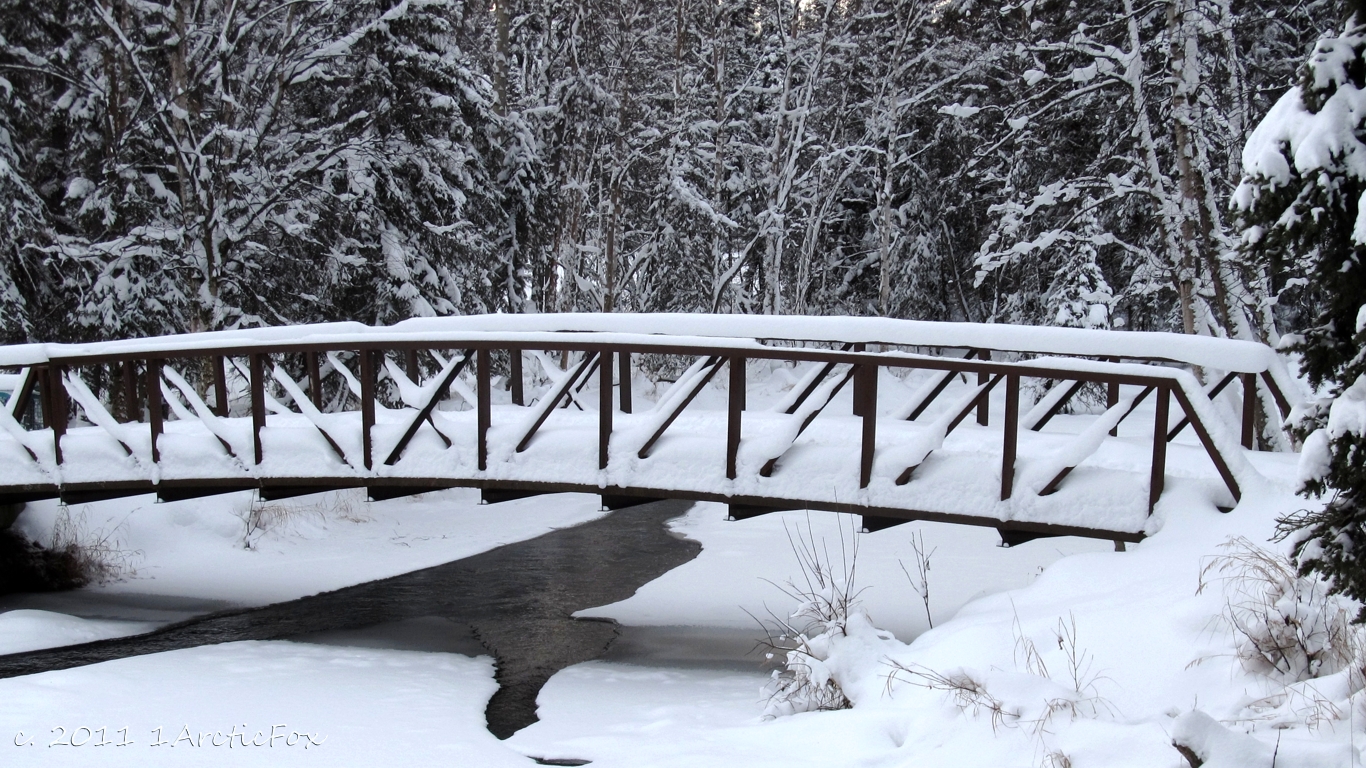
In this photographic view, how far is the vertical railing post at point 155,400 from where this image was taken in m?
9.09

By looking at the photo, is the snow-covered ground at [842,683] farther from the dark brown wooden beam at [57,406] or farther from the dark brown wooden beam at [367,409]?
the dark brown wooden beam at [367,409]

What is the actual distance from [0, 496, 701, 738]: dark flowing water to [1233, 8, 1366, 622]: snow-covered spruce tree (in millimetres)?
5053

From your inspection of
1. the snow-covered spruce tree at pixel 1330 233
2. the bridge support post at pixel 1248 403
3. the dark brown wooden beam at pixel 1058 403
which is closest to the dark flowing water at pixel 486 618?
the dark brown wooden beam at pixel 1058 403

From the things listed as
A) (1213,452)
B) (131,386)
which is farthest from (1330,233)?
(131,386)

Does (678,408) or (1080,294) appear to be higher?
(1080,294)

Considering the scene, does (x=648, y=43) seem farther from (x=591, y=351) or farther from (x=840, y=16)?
(x=591, y=351)

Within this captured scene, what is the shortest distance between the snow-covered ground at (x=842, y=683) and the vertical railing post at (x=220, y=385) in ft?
6.76

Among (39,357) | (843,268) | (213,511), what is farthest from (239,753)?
(843,268)

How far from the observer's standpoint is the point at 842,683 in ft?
20.7

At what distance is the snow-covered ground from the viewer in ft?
15.9

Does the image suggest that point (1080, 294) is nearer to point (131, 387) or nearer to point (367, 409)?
point (367, 409)

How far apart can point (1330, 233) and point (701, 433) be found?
16.6 feet

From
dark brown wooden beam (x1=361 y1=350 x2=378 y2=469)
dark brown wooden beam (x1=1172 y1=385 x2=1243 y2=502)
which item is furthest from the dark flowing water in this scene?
dark brown wooden beam (x1=1172 y1=385 x2=1243 y2=502)

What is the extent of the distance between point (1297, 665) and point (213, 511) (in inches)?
486
